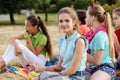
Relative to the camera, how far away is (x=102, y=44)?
415 cm

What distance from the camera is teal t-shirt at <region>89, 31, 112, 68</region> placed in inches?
164

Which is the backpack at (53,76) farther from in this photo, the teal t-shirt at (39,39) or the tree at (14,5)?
the tree at (14,5)

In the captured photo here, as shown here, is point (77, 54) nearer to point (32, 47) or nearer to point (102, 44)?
point (102, 44)

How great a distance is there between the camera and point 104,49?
418 centimetres

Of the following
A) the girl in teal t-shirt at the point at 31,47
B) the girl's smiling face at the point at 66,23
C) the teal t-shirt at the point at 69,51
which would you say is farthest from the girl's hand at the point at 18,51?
the girl's smiling face at the point at 66,23

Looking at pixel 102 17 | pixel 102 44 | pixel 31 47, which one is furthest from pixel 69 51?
pixel 31 47

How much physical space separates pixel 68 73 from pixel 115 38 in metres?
1.21

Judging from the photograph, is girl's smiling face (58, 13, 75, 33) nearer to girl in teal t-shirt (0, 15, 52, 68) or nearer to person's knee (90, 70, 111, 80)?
person's knee (90, 70, 111, 80)

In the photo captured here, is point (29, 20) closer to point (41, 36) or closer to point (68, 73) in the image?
point (41, 36)

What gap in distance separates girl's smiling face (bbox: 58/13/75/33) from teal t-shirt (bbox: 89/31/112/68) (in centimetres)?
37

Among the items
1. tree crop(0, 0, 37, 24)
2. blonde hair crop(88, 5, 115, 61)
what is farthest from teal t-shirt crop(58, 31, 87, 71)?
tree crop(0, 0, 37, 24)

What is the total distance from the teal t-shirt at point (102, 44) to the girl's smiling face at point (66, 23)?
0.37 m

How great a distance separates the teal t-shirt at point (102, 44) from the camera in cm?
416

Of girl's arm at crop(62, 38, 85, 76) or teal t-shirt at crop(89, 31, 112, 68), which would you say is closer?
girl's arm at crop(62, 38, 85, 76)
